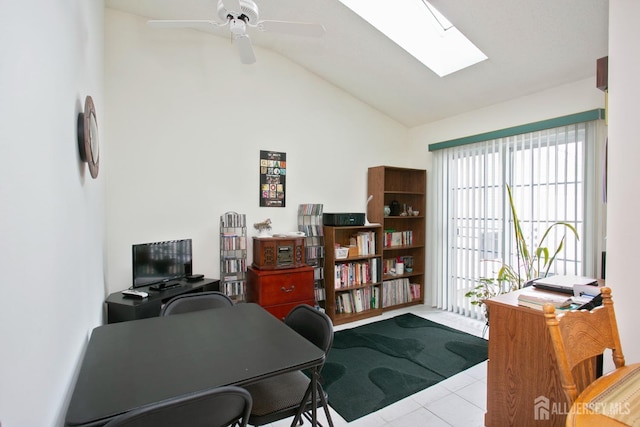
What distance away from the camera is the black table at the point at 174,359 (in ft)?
3.44

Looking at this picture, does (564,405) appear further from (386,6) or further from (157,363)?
(386,6)

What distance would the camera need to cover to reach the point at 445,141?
4137 millimetres

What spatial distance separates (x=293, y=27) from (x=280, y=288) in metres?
2.40

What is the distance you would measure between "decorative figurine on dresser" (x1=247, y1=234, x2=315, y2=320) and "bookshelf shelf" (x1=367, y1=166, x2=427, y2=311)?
1.28m

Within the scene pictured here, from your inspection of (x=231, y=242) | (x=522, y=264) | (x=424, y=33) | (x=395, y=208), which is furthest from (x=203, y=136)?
(x=522, y=264)

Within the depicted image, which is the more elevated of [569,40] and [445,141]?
[569,40]

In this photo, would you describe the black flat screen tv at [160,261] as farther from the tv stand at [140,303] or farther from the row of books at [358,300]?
the row of books at [358,300]

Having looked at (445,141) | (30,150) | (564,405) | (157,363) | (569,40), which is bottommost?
(564,405)

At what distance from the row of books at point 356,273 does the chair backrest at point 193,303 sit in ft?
5.91

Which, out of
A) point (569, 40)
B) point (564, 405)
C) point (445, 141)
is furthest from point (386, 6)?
point (564, 405)

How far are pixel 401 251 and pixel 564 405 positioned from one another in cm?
311

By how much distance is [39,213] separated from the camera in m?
0.92

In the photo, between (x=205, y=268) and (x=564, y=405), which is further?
(x=205, y=268)

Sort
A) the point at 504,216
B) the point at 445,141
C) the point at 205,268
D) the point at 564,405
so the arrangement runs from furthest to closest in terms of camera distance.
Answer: the point at 445,141
the point at 504,216
the point at 205,268
the point at 564,405
